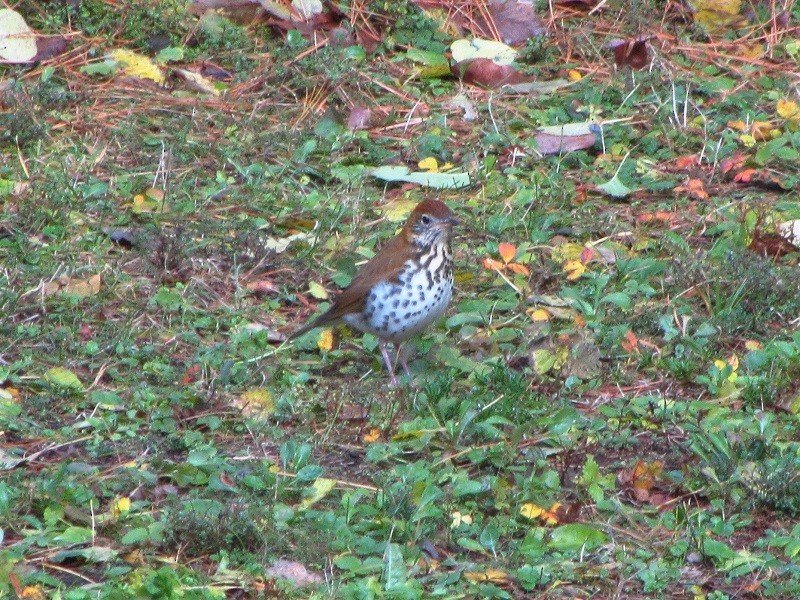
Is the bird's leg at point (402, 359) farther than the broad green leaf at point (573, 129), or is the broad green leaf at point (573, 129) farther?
the broad green leaf at point (573, 129)

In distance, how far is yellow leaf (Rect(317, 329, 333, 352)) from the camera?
244 inches

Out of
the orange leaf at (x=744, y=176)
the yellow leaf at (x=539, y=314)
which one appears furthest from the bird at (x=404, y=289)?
the orange leaf at (x=744, y=176)

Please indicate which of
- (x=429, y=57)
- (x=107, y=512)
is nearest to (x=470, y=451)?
(x=107, y=512)

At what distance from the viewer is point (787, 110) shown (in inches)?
306

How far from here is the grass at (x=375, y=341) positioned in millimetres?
4488

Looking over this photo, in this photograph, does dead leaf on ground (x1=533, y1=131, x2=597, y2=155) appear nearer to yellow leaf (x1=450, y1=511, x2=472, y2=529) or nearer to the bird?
the bird

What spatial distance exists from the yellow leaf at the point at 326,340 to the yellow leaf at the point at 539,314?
0.87 m

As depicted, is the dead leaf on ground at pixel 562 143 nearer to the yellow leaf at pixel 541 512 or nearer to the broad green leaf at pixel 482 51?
the broad green leaf at pixel 482 51

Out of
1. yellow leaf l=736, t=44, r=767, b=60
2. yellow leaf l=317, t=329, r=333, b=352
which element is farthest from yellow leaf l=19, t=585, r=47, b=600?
yellow leaf l=736, t=44, r=767, b=60

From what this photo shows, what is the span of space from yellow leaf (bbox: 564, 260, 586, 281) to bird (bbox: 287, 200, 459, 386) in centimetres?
65

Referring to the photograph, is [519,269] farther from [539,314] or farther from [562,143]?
[562,143]

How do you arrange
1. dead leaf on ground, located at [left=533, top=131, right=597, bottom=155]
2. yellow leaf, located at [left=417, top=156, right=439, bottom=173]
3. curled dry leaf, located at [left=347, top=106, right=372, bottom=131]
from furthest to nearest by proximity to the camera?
curled dry leaf, located at [left=347, top=106, right=372, bottom=131] < dead leaf on ground, located at [left=533, top=131, right=597, bottom=155] < yellow leaf, located at [left=417, top=156, right=439, bottom=173]

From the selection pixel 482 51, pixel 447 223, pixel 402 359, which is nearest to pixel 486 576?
pixel 402 359

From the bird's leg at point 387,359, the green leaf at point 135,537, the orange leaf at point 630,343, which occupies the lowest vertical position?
the bird's leg at point 387,359
